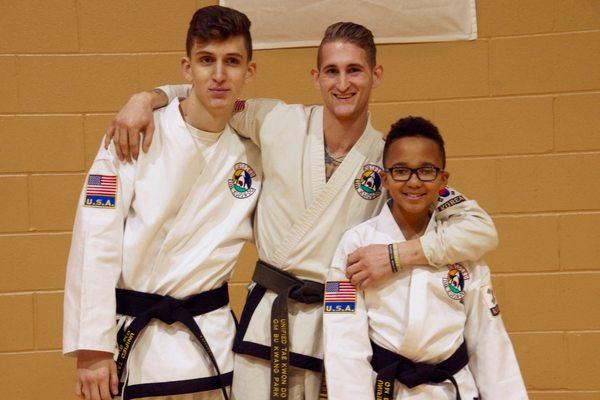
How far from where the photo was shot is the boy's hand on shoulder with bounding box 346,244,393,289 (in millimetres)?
2158

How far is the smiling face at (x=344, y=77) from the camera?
235cm

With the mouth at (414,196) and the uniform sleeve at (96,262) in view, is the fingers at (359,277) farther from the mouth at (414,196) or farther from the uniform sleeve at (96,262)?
the uniform sleeve at (96,262)

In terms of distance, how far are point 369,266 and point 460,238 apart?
32cm

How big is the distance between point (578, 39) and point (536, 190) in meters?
0.82

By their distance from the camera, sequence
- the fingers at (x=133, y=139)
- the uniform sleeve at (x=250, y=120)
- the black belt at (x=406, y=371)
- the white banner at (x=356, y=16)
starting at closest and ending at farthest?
the black belt at (x=406, y=371), the fingers at (x=133, y=139), the uniform sleeve at (x=250, y=120), the white banner at (x=356, y=16)

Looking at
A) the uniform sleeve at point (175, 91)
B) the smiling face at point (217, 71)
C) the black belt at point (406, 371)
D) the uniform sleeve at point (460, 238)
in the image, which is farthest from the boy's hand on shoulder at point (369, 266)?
the uniform sleeve at point (175, 91)

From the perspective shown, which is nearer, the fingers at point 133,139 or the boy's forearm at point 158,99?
the fingers at point 133,139

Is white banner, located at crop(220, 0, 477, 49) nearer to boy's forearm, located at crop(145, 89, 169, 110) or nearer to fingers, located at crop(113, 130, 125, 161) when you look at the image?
boy's forearm, located at crop(145, 89, 169, 110)

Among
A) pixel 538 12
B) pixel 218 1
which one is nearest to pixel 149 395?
pixel 218 1

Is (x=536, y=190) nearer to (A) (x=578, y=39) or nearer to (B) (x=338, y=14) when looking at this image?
(A) (x=578, y=39)

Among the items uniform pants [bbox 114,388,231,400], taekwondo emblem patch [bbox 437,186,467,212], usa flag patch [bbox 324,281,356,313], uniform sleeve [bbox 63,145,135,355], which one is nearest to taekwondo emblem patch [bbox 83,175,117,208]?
uniform sleeve [bbox 63,145,135,355]

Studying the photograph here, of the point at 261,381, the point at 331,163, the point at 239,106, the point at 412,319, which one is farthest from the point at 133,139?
the point at 412,319

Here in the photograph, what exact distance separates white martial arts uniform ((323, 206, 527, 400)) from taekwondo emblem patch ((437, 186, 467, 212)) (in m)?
0.11

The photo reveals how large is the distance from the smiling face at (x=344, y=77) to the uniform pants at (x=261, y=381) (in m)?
0.91
